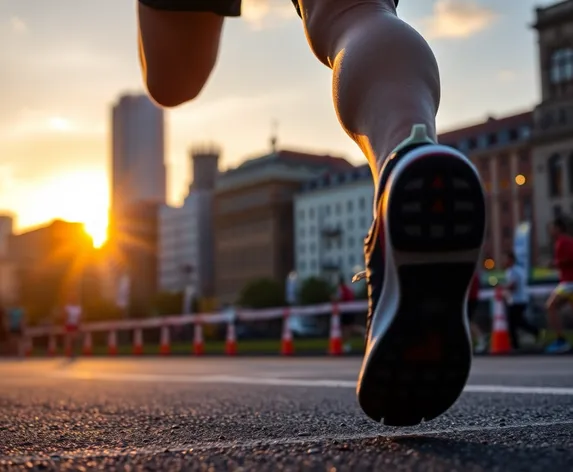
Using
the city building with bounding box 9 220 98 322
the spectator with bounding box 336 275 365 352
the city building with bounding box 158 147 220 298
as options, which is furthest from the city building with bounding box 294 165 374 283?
the spectator with bounding box 336 275 365 352

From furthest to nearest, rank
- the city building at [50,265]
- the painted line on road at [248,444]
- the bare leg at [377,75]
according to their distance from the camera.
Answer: the city building at [50,265] < the bare leg at [377,75] < the painted line on road at [248,444]

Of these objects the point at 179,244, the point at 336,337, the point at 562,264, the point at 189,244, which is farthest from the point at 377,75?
the point at 179,244

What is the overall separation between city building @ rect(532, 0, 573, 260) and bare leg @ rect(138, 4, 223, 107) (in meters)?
63.0

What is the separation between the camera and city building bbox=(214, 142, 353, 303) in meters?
96.4

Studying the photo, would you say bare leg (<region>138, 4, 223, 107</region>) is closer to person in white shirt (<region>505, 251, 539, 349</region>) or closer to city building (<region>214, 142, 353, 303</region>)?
person in white shirt (<region>505, 251, 539, 349</region>)

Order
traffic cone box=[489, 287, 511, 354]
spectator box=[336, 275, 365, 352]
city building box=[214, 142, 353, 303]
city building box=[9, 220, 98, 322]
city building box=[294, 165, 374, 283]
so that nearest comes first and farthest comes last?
1. traffic cone box=[489, 287, 511, 354]
2. spectator box=[336, 275, 365, 352]
3. city building box=[294, 165, 374, 283]
4. city building box=[9, 220, 98, 322]
5. city building box=[214, 142, 353, 303]

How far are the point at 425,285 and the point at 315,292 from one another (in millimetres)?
70992

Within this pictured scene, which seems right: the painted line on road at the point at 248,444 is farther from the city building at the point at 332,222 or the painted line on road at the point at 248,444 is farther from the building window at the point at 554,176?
the city building at the point at 332,222

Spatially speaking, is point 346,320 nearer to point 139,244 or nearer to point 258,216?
point 258,216

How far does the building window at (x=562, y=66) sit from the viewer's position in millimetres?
63938

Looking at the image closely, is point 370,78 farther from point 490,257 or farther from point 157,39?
point 490,257

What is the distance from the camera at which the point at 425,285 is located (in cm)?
148

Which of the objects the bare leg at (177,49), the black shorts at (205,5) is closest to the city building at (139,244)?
the bare leg at (177,49)

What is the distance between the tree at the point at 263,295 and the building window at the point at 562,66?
92.4ft
